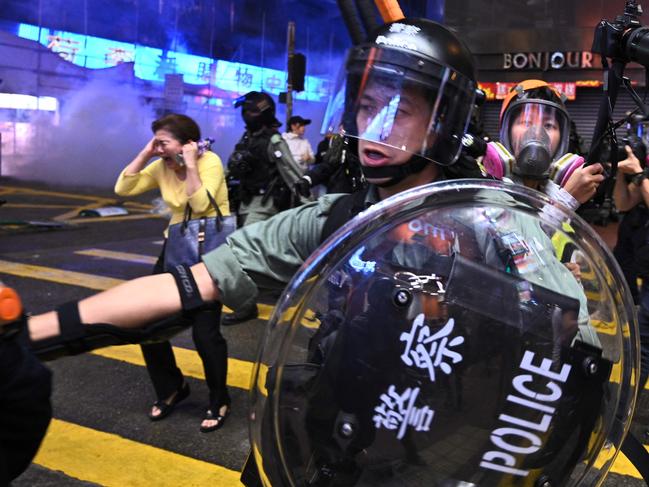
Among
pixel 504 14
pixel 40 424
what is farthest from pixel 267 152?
pixel 504 14

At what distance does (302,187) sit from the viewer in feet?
20.4

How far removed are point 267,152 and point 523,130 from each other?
329 cm

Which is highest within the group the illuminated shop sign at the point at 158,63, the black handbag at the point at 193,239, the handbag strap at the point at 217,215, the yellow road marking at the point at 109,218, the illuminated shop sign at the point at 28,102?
the illuminated shop sign at the point at 158,63

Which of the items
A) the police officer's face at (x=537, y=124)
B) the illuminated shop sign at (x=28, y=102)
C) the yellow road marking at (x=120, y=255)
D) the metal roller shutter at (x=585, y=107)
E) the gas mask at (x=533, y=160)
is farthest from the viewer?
the metal roller shutter at (x=585, y=107)

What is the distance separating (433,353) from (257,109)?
4750mm

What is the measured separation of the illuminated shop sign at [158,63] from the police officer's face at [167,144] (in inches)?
585

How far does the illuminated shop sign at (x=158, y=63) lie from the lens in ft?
59.6

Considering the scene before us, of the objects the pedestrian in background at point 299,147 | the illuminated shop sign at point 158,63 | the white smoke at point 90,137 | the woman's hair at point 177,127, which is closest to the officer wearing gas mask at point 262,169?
the woman's hair at point 177,127

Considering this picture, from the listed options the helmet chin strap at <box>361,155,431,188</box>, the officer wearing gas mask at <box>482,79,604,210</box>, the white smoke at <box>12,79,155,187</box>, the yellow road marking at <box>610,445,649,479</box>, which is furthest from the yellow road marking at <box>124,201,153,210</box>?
the helmet chin strap at <box>361,155,431,188</box>

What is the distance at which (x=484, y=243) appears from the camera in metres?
1.48

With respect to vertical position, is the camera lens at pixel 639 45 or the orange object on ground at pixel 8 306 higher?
the camera lens at pixel 639 45

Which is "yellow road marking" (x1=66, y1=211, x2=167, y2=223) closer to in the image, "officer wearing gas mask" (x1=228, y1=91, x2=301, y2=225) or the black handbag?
"officer wearing gas mask" (x1=228, y1=91, x2=301, y2=225)

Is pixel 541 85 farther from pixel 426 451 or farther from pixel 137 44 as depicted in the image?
pixel 137 44

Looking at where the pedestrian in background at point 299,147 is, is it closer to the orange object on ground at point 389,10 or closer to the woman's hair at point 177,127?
the woman's hair at point 177,127
